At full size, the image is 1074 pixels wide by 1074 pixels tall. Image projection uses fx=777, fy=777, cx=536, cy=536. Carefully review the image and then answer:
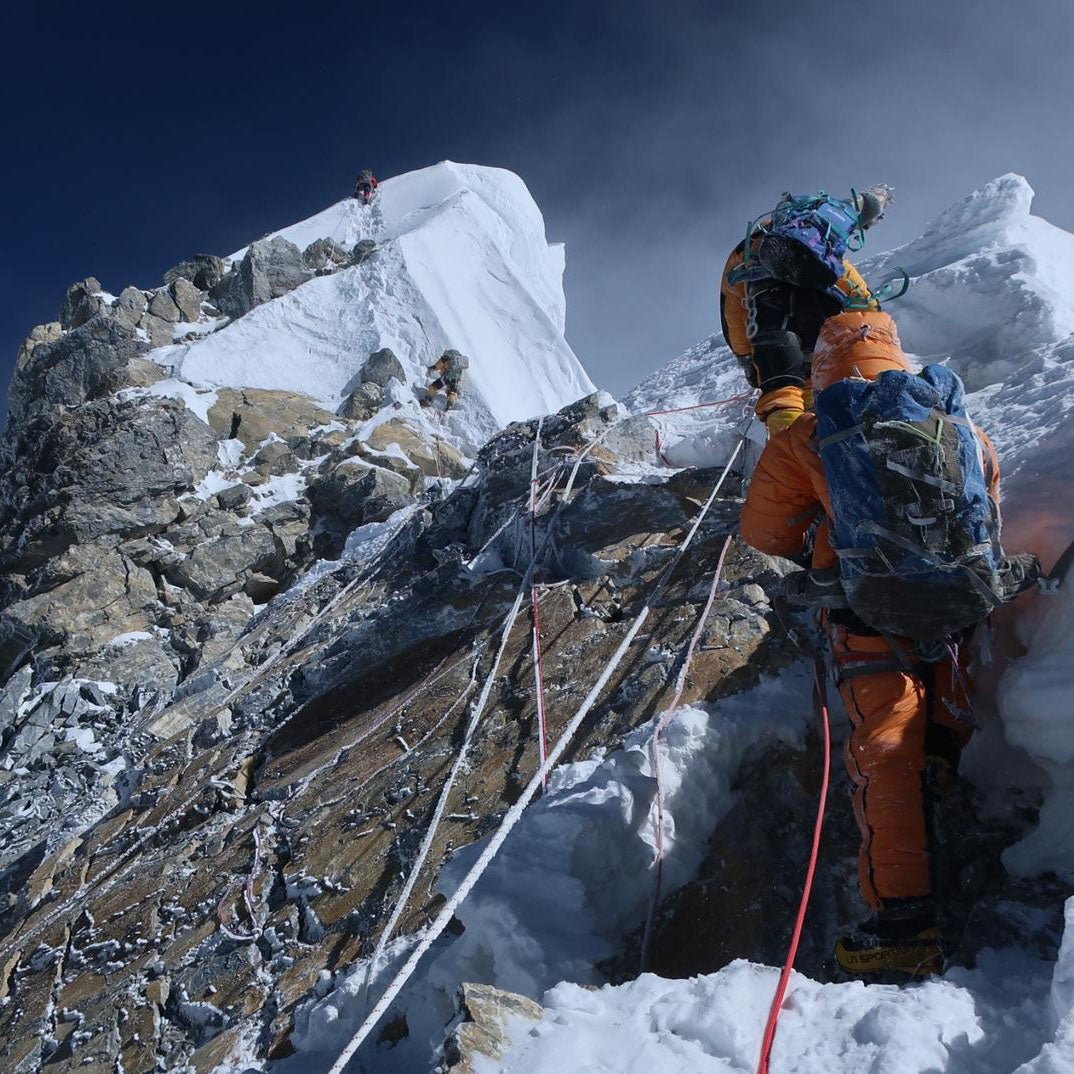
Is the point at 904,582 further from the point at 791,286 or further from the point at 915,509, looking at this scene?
the point at 791,286

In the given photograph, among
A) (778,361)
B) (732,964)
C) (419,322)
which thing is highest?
(419,322)

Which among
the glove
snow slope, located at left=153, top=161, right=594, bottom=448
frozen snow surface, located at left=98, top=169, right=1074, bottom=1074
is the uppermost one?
snow slope, located at left=153, top=161, right=594, bottom=448

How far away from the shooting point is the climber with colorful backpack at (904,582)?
224 cm

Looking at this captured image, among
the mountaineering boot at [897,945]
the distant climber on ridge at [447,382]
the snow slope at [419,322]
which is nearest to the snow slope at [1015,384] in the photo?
the mountaineering boot at [897,945]

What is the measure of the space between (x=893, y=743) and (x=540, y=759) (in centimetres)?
153

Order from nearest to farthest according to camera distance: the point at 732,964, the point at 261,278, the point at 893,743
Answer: the point at 732,964 < the point at 893,743 < the point at 261,278

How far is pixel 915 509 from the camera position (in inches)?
93.6

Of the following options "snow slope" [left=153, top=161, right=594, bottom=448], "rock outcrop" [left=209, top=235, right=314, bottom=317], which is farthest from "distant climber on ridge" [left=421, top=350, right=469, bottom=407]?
"rock outcrop" [left=209, top=235, right=314, bottom=317]

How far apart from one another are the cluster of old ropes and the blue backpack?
0.71m

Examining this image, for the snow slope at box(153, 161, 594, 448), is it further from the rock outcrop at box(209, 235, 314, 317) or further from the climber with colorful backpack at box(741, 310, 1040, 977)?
the climber with colorful backpack at box(741, 310, 1040, 977)

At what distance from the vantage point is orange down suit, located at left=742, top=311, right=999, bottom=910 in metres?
2.18

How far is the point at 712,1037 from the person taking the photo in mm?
1654

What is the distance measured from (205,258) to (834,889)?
26727mm

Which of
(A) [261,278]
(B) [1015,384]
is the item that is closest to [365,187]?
(A) [261,278]
